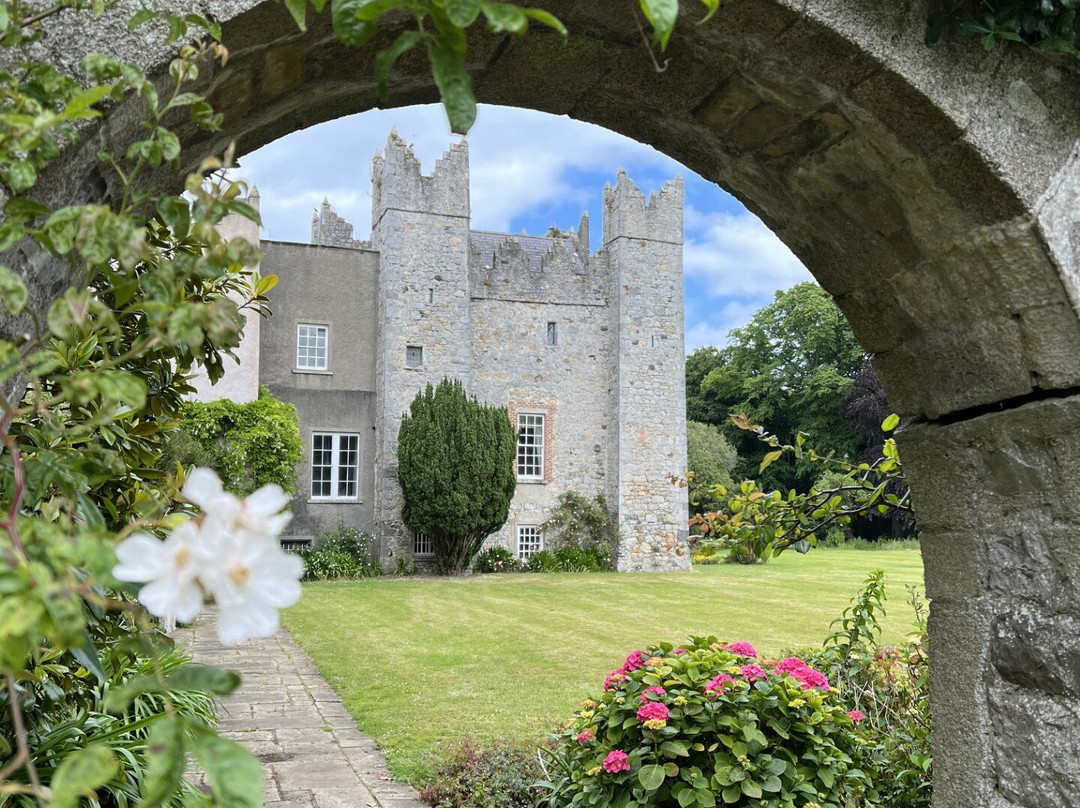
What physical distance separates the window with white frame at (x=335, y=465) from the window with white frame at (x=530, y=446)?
348 cm

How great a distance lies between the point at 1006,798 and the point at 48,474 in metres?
2.23

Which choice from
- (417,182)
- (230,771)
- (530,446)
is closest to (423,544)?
(530,446)

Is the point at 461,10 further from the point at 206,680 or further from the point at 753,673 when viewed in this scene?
the point at 753,673

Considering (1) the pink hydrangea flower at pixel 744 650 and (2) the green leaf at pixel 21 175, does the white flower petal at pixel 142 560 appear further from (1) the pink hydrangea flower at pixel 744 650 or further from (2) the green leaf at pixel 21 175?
(1) the pink hydrangea flower at pixel 744 650

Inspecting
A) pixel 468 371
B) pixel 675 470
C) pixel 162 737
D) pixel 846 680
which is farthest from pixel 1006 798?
pixel 675 470

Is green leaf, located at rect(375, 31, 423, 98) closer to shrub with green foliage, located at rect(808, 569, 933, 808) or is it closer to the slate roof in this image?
shrub with green foliage, located at rect(808, 569, 933, 808)

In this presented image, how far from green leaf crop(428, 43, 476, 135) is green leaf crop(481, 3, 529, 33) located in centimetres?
7

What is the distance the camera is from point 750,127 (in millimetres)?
2256

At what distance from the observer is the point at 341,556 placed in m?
17.3

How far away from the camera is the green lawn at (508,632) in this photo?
642 centimetres

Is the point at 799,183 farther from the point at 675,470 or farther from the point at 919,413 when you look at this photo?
the point at 675,470

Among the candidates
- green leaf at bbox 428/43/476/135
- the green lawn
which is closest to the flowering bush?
the green lawn

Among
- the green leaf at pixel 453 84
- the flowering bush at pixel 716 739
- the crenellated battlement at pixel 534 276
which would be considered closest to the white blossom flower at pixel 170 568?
the green leaf at pixel 453 84

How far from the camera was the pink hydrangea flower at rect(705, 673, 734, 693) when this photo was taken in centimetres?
334
